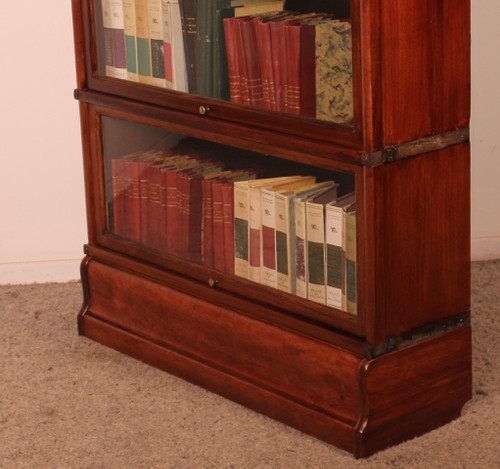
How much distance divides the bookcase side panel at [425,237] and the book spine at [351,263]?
3.2 inches

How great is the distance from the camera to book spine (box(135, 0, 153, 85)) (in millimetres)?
2881

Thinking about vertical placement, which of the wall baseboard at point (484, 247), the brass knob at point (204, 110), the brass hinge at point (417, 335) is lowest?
the wall baseboard at point (484, 247)

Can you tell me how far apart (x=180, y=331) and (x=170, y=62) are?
750 millimetres

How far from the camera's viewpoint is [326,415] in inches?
99.3

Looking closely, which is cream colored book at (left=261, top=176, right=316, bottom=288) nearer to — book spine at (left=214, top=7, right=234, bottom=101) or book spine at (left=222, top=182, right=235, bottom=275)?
book spine at (left=222, top=182, right=235, bottom=275)

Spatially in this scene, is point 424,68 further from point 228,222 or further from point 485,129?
point 485,129

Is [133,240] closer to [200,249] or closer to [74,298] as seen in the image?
[200,249]

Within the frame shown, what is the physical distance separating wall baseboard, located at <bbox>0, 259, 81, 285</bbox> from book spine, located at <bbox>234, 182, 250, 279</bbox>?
117 cm

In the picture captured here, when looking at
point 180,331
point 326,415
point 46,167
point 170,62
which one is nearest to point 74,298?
point 46,167

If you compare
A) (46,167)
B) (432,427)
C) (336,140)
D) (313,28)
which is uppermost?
(313,28)

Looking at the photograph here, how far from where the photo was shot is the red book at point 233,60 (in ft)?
8.57

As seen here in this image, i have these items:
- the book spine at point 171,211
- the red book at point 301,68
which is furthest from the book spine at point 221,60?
the book spine at point 171,211

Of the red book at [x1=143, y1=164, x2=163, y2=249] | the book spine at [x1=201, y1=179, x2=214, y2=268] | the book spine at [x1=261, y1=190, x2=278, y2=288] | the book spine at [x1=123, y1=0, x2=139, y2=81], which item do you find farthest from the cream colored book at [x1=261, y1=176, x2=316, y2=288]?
the book spine at [x1=123, y1=0, x2=139, y2=81]

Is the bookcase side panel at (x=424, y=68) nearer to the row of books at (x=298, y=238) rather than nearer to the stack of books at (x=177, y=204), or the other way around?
the row of books at (x=298, y=238)
